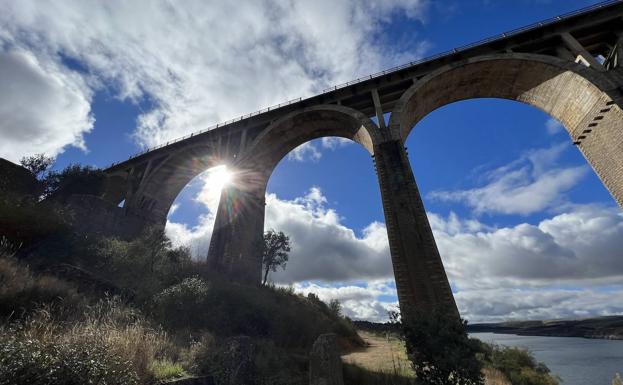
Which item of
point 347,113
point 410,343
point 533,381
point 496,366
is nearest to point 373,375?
point 410,343

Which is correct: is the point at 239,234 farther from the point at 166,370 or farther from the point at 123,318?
the point at 166,370

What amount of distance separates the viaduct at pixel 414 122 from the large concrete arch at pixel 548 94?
0.06 m

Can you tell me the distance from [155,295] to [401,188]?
12.5 m

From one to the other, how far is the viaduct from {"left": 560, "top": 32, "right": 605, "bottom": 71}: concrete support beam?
54 millimetres

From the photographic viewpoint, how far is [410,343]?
20.8 feet

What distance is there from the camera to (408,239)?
1195 cm

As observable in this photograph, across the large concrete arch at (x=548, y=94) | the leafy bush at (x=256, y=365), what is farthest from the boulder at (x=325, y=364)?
the large concrete arch at (x=548, y=94)

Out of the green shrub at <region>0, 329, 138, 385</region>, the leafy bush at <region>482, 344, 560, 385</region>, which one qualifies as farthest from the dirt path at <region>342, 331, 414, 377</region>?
the green shrub at <region>0, 329, 138, 385</region>

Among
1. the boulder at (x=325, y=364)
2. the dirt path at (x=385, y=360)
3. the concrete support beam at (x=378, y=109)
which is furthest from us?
the concrete support beam at (x=378, y=109)

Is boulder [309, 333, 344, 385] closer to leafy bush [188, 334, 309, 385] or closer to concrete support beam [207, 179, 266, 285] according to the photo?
leafy bush [188, 334, 309, 385]

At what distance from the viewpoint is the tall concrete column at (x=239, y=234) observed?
18328mm

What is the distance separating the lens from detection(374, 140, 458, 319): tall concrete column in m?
10.7

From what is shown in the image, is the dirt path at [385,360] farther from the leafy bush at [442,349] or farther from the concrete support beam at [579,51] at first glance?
the concrete support beam at [579,51]

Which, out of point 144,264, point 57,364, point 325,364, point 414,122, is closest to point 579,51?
point 414,122
